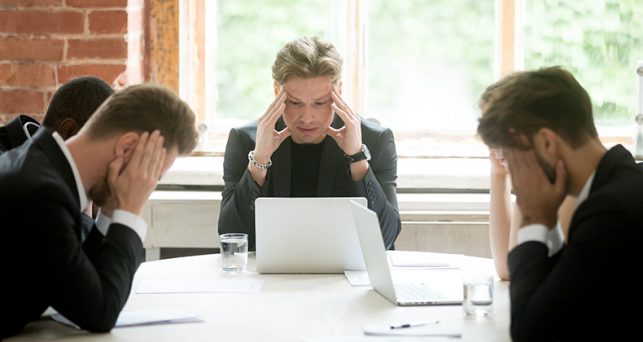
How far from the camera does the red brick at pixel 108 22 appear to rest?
12.6 ft

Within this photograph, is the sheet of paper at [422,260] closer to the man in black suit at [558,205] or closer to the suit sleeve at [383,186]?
the suit sleeve at [383,186]

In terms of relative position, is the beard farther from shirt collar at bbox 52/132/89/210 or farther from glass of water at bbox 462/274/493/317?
glass of water at bbox 462/274/493/317

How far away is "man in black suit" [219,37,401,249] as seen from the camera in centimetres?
313

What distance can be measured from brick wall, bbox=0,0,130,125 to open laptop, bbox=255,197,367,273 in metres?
1.52

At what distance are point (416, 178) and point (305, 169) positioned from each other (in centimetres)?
79

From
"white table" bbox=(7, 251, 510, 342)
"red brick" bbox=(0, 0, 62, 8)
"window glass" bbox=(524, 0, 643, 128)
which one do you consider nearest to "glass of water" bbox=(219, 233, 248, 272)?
"white table" bbox=(7, 251, 510, 342)

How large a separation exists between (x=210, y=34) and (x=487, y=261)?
187 cm

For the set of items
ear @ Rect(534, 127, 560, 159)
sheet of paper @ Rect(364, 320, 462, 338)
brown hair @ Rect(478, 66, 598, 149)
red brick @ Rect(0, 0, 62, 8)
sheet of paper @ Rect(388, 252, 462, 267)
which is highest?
red brick @ Rect(0, 0, 62, 8)

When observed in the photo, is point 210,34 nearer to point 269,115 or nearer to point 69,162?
point 269,115

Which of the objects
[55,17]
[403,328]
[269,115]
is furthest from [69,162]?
[55,17]

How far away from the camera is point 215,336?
1938 millimetres

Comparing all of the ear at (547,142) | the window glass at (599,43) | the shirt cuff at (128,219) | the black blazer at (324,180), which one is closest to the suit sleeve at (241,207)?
the black blazer at (324,180)

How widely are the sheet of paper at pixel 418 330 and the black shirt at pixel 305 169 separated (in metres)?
1.30

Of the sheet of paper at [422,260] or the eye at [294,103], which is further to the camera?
the eye at [294,103]
